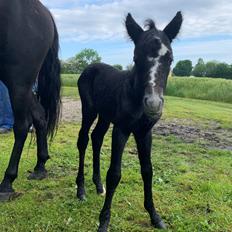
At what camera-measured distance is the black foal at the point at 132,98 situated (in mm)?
3217

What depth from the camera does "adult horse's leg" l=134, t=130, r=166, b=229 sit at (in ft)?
12.7

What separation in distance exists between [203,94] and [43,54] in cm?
1969

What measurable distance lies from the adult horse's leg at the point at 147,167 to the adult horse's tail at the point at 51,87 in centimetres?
192

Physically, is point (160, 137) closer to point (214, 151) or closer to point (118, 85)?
point (214, 151)

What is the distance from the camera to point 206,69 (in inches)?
1459

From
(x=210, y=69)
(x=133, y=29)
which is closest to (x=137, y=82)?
(x=133, y=29)

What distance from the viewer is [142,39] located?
11.0 feet

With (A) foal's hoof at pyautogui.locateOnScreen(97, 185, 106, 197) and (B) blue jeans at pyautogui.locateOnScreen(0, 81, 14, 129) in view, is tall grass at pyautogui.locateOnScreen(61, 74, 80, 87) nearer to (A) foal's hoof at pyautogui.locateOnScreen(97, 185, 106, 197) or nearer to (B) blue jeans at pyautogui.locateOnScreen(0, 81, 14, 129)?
(B) blue jeans at pyautogui.locateOnScreen(0, 81, 14, 129)

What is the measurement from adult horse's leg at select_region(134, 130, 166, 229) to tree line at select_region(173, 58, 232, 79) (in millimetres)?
31706

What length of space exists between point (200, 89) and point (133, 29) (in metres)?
21.5

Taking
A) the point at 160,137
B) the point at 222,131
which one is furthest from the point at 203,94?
the point at 160,137

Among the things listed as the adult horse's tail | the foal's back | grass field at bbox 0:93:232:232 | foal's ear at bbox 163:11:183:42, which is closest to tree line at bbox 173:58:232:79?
grass field at bbox 0:93:232:232

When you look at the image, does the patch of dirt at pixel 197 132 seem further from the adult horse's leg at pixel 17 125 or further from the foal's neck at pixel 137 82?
the foal's neck at pixel 137 82

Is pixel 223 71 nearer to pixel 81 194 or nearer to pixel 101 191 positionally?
pixel 101 191
